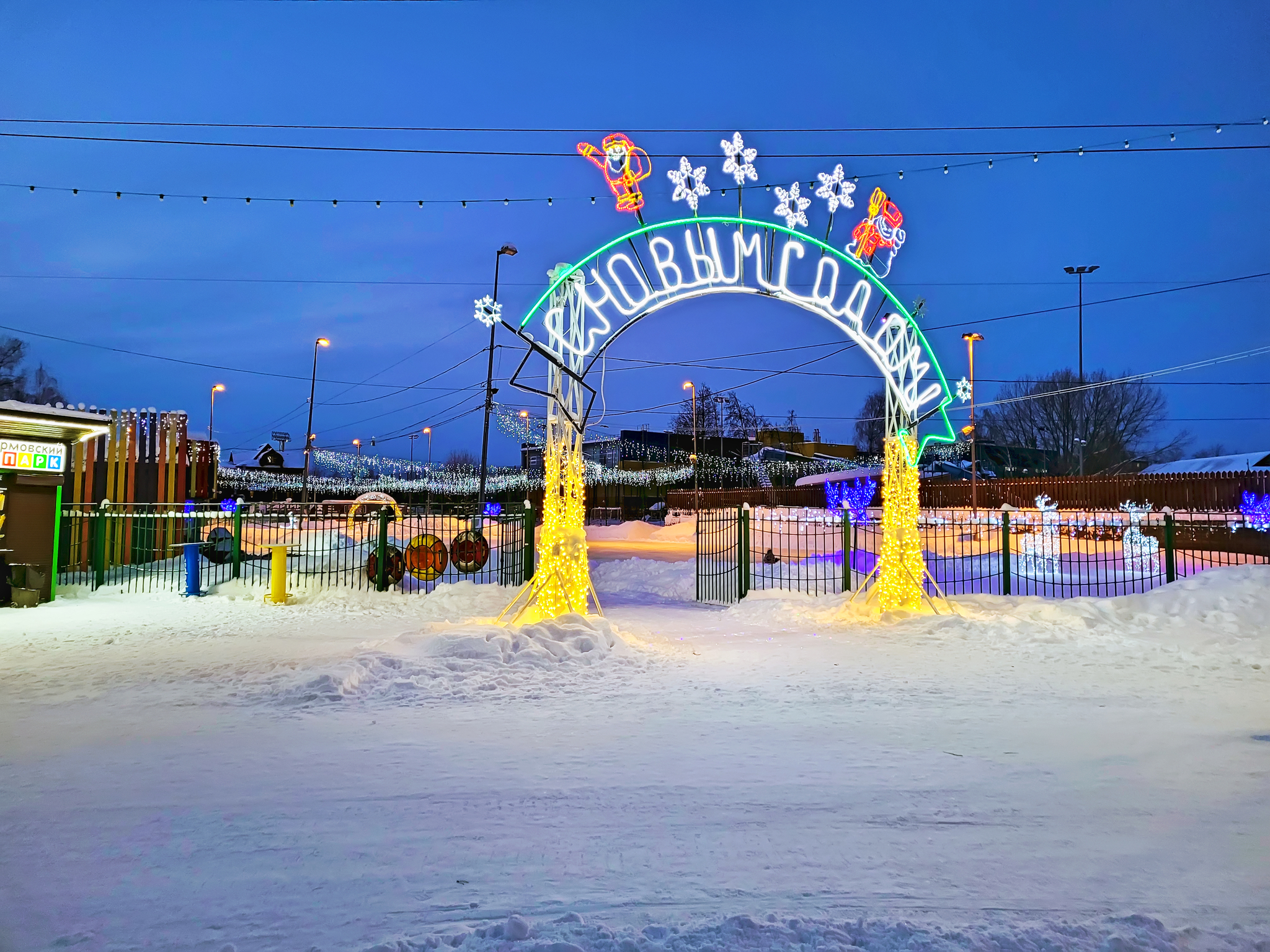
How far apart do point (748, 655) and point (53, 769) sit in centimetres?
634

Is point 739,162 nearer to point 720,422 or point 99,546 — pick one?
point 99,546

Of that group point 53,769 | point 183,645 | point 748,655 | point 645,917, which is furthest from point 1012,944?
point 183,645

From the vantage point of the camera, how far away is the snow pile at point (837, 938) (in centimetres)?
298

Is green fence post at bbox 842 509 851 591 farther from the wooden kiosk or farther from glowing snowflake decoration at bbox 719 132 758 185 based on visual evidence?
the wooden kiosk

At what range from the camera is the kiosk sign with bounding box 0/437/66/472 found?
14.1 meters

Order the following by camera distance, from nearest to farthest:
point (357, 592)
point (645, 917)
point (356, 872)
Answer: point (645, 917), point (356, 872), point (357, 592)

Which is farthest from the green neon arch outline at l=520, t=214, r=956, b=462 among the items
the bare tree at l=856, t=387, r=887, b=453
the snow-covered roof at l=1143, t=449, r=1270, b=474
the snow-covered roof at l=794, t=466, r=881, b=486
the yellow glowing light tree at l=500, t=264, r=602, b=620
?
the bare tree at l=856, t=387, r=887, b=453

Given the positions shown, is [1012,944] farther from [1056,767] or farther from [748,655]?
[748,655]

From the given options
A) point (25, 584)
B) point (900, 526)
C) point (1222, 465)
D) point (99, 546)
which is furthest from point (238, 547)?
point (1222, 465)

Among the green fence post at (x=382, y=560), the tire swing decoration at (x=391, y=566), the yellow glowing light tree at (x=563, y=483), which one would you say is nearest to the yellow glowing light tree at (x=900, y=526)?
the yellow glowing light tree at (x=563, y=483)

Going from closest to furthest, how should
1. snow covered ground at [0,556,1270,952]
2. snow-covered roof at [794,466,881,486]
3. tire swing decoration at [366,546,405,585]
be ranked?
1. snow covered ground at [0,556,1270,952]
2. tire swing decoration at [366,546,405,585]
3. snow-covered roof at [794,466,881,486]

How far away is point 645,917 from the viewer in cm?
323

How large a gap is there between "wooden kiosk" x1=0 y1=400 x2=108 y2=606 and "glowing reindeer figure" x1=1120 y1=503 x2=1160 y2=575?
766 inches

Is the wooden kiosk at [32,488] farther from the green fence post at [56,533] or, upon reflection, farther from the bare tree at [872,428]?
the bare tree at [872,428]
